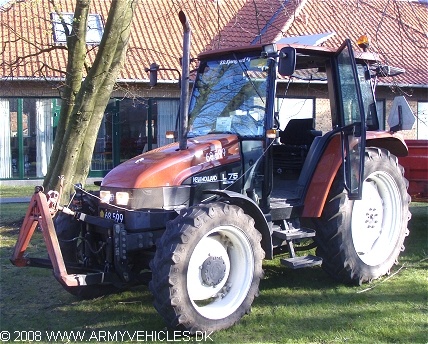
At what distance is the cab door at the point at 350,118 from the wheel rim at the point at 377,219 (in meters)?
0.49

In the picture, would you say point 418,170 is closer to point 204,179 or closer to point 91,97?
point 204,179

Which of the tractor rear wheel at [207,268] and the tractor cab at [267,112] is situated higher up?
the tractor cab at [267,112]

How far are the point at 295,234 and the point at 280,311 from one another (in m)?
0.75

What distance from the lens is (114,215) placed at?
5.05 metres

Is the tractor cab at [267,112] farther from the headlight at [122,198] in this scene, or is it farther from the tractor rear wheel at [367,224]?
the headlight at [122,198]

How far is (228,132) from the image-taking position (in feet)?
18.5

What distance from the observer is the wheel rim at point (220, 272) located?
4727 millimetres

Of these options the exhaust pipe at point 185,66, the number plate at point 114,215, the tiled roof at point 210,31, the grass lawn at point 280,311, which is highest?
the tiled roof at point 210,31

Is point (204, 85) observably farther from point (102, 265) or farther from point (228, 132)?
point (102, 265)

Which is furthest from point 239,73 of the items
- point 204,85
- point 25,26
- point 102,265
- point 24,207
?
point 25,26

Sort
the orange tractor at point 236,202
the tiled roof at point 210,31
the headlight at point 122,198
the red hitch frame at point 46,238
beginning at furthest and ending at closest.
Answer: the tiled roof at point 210,31 < the headlight at point 122,198 < the orange tractor at point 236,202 < the red hitch frame at point 46,238

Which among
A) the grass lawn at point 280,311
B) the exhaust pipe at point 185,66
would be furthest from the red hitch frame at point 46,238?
the exhaust pipe at point 185,66

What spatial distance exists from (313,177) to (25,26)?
12.2 metres

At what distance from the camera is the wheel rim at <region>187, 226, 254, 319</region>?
4.73 metres
